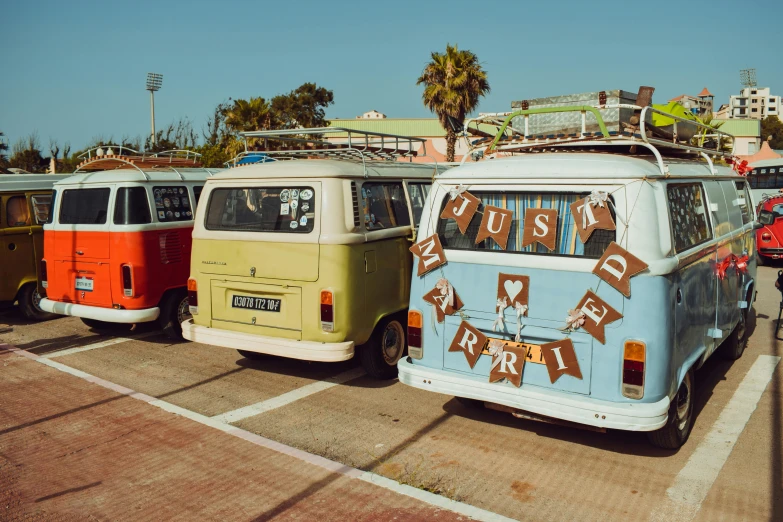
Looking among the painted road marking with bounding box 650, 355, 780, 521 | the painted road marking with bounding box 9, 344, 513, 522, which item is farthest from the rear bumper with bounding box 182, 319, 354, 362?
the painted road marking with bounding box 650, 355, 780, 521

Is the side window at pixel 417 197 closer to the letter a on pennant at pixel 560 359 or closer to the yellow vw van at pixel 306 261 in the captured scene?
the yellow vw van at pixel 306 261

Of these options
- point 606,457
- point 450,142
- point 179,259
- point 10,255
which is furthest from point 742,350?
point 450,142

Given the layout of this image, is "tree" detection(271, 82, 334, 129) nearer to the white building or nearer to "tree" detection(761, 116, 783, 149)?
"tree" detection(761, 116, 783, 149)

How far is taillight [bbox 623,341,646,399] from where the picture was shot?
4.39m

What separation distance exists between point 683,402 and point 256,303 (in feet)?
13.0

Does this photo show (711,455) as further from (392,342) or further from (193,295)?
(193,295)

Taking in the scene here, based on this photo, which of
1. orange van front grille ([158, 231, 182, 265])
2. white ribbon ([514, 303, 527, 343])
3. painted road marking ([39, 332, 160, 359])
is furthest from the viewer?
orange van front grille ([158, 231, 182, 265])

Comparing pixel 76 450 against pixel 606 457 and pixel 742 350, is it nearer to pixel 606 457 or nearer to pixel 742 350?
pixel 606 457

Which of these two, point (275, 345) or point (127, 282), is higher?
point (127, 282)

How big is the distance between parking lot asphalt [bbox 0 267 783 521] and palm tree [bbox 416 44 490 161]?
20.2 m

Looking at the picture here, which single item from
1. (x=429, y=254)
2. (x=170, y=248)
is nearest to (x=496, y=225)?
(x=429, y=254)

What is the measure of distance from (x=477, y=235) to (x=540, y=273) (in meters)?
0.59

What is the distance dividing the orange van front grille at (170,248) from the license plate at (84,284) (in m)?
1.02

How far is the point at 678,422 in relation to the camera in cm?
505
